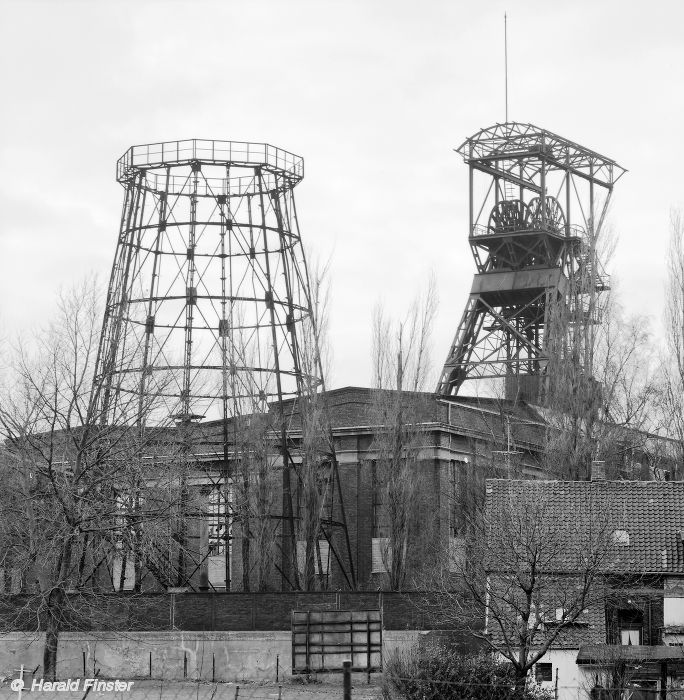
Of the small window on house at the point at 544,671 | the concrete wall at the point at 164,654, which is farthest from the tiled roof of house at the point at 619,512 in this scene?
the concrete wall at the point at 164,654

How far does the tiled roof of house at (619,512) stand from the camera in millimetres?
32250

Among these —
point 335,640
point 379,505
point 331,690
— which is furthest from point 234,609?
point 379,505

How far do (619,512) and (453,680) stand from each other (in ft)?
28.4

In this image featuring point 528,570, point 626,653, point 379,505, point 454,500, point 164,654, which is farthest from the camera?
point 454,500

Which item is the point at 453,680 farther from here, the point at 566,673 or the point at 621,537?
the point at 621,537

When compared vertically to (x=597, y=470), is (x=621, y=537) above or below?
below

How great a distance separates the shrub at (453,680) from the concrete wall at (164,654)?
11.6 ft

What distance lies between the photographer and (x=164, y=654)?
1239 inches

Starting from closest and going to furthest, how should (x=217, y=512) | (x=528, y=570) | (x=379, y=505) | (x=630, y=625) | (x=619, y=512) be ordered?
(x=528, y=570), (x=630, y=625), (x=619, y=512), (x=217, y=512), (x=379, y=505)

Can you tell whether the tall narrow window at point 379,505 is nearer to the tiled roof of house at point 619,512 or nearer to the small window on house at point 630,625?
the tiled roof of house at point 619,512

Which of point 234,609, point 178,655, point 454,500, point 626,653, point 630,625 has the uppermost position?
point 454,500

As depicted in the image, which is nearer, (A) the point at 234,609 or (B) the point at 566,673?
(B) the point at 566,673

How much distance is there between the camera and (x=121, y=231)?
4062cm

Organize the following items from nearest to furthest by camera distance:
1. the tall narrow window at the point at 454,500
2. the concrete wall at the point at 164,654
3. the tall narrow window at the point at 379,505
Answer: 1. the concrete wall at the point at 164,654
2. the tall narrow window at the point at 379,505
3. the tall narrow window at the point at 454,500
